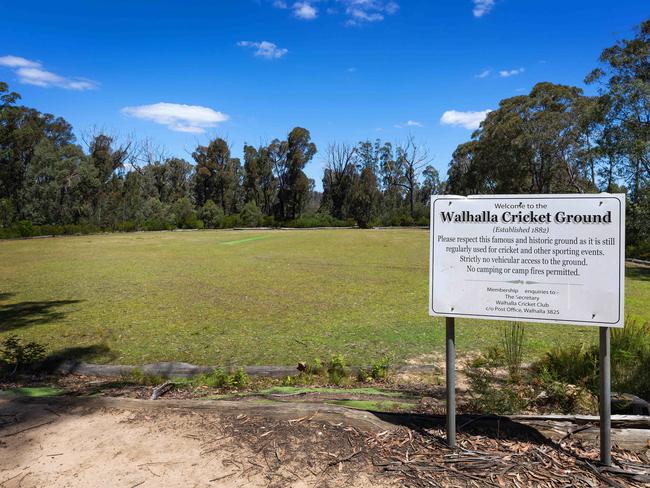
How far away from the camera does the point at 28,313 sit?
874 centimetres

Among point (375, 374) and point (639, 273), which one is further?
point (639, 273)

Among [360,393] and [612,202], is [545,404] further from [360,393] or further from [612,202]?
[612,202]

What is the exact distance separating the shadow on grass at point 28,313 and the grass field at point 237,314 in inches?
0.9

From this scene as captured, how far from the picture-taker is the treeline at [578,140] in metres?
17.4

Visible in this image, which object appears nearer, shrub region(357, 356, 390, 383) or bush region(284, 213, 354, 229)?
shrub region(357, 356, 390, 383)

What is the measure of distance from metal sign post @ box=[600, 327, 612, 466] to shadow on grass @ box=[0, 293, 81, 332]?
8.04 meters

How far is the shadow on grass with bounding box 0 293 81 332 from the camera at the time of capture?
26.1 feet

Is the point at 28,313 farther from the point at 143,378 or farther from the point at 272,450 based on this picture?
the point at 272,450

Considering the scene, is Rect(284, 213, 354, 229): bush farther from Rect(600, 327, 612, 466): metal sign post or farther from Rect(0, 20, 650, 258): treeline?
Rect(600, 327, 612, 466): metal sign post

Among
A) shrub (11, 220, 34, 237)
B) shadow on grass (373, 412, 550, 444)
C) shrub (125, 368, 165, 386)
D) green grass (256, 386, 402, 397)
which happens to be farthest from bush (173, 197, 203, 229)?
shadow on grass (373, 412, 550, 444)

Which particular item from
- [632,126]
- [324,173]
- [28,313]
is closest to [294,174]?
[324,173]

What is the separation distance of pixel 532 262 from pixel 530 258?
0.08ft

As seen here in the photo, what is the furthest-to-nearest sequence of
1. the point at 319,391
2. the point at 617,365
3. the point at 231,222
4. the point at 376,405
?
the point at 231,222
the point at 617,365
the point at 319,391
the point at 376,405

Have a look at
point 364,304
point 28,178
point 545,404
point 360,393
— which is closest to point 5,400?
point 360,393
